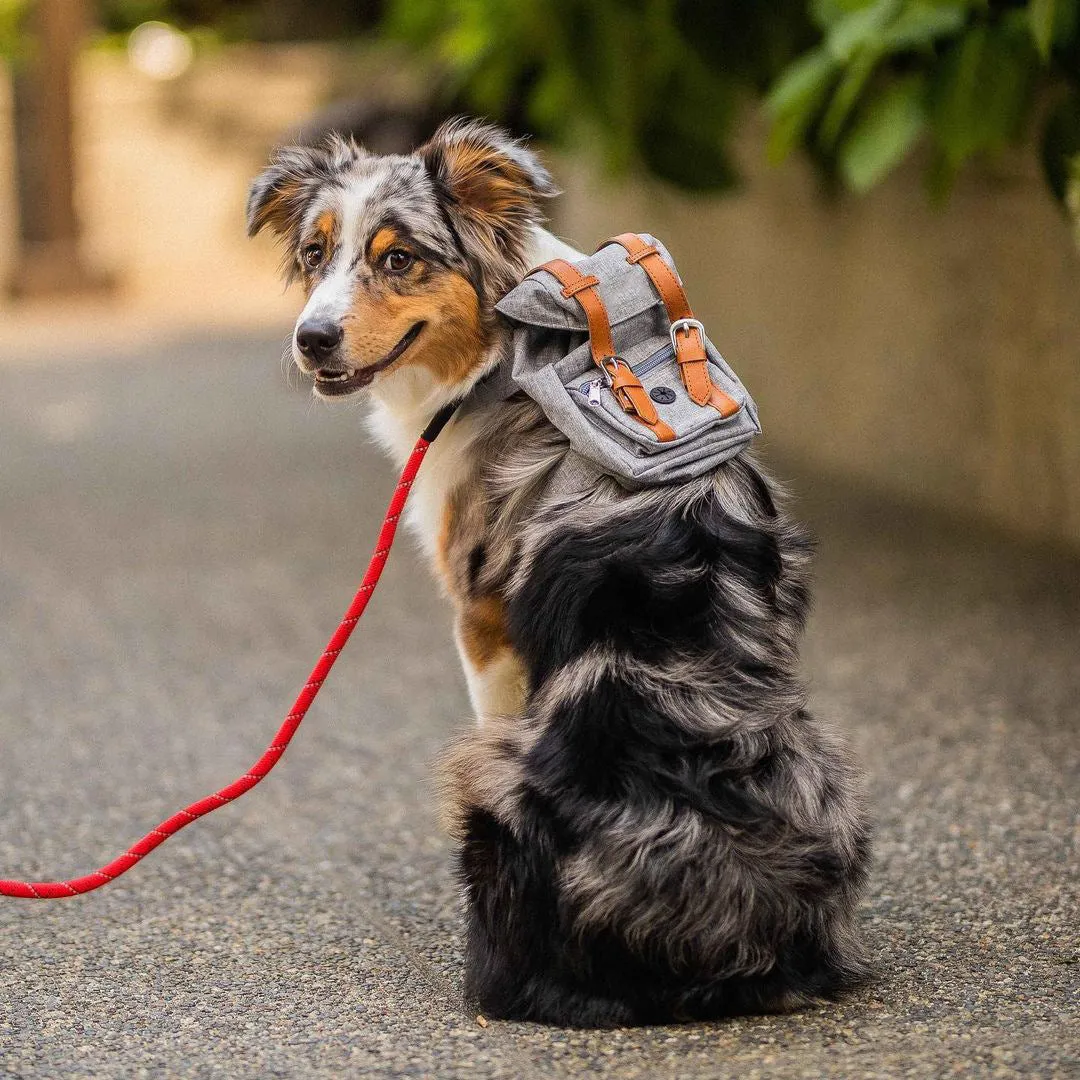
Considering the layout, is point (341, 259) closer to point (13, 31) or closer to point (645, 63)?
point (645, 63)

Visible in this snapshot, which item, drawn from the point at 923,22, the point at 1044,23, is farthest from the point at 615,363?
the point at 923,22

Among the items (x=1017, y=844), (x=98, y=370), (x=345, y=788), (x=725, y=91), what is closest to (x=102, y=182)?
(x=98, y=370)

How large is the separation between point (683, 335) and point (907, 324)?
15.3 ft

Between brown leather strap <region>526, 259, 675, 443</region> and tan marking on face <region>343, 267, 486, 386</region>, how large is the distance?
11.0 inches

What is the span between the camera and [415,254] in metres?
3.17

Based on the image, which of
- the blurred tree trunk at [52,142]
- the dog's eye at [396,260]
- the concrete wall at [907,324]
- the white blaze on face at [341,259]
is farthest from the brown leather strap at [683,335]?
the blurred tree trunk at [52,142]

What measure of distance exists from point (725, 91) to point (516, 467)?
471 centimetres

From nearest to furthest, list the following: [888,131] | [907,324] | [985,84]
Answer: [985,84] < [888,131] < [907,324]

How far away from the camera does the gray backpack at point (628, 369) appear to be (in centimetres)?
289

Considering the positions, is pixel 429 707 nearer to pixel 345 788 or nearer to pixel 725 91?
pixel 345 788

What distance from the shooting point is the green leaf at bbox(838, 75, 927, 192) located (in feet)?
17.3

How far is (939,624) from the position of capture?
5.85 meters

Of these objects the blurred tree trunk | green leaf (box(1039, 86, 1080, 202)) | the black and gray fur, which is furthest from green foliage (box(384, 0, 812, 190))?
the blurred tree trunk

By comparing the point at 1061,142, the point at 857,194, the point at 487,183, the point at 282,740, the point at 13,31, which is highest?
the point at 487,183
